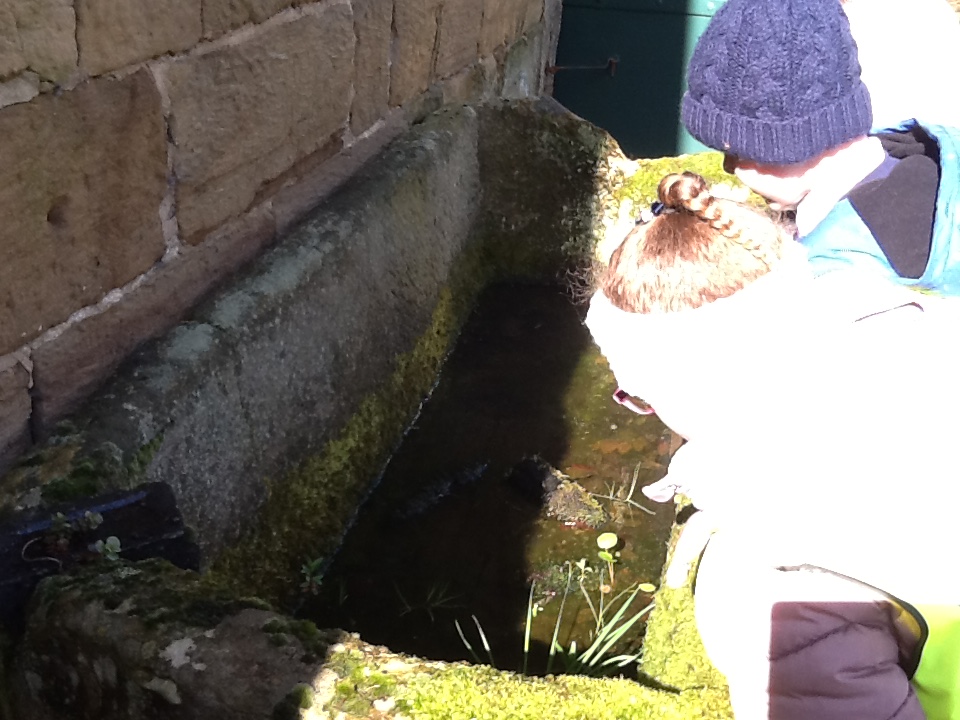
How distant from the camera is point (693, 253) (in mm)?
1219

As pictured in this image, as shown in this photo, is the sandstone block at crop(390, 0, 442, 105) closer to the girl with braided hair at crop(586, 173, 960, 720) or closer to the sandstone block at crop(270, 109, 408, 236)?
the sandstone block at crop(270, 109, 408, 236)

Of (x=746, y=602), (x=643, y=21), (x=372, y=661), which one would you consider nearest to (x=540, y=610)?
(x=746, y=602)

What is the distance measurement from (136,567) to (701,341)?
81 cm

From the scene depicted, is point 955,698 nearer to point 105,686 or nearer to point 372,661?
point 372,661

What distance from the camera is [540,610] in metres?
1.86

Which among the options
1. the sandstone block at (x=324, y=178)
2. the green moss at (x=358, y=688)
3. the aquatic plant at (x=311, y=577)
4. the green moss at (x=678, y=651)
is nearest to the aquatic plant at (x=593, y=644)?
the green moss at (x=678, y=651)

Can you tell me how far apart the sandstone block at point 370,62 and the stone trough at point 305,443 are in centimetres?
12

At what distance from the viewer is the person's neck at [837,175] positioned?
150 cm

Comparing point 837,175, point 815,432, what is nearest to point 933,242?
point 837,175

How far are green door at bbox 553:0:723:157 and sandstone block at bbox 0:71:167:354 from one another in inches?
131

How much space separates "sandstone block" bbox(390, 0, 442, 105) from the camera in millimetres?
2654

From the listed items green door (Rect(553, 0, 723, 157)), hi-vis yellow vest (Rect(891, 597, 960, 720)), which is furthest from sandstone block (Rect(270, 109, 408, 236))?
Result: green door (Rect(553, 0, 723, 157))

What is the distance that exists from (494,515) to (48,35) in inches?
51.0

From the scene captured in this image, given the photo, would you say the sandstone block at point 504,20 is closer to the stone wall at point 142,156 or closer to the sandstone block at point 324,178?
the sandstone block at point 324,178
